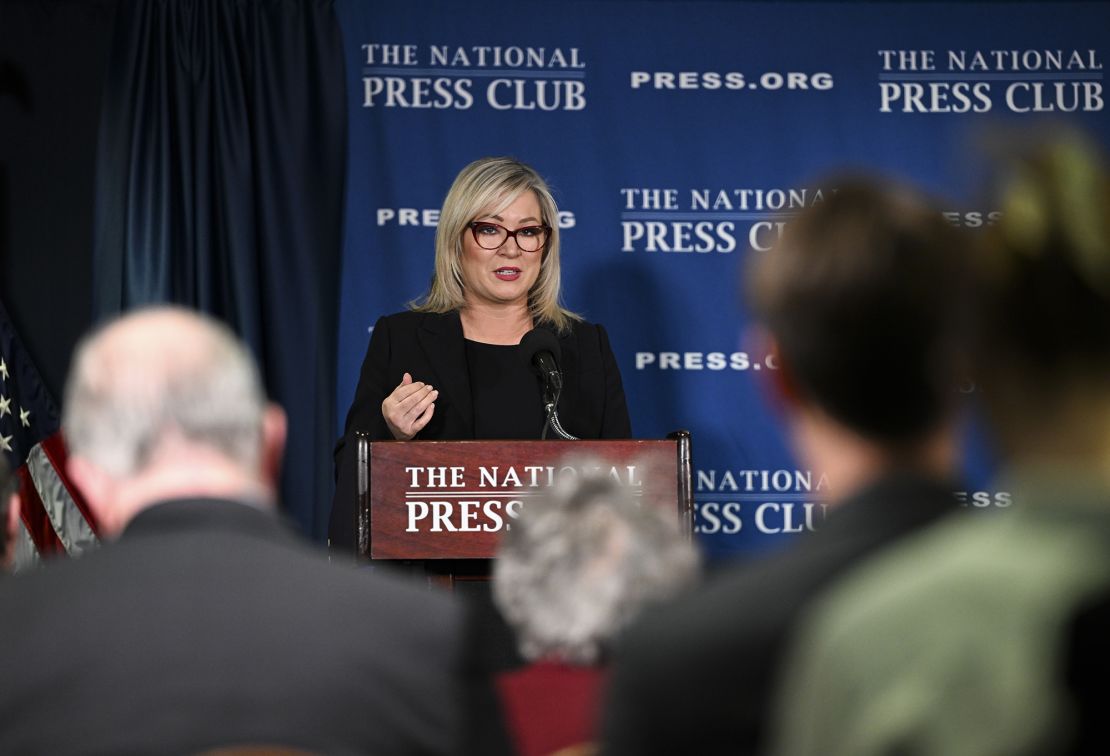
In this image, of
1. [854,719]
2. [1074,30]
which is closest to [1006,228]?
[854,719]

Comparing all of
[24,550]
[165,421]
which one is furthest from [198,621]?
[24,550]

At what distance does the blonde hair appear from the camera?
3984 mm

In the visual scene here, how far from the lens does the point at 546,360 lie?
355 cm

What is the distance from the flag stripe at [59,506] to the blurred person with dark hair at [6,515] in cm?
224

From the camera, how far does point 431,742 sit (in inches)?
51.9

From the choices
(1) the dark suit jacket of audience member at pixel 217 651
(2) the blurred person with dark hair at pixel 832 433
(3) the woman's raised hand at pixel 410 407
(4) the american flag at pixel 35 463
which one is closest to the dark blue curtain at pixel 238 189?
(4) the american flag at pixel 35 463

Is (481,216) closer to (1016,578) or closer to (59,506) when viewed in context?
(59,506)

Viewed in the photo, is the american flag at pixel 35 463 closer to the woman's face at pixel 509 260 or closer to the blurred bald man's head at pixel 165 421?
the woman's face at pixel 509 260

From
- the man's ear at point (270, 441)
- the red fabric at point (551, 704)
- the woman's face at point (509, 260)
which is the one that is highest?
the woman's face at point (509, 260)

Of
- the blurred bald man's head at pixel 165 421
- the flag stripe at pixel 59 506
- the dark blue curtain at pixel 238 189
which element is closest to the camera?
the blurred bald man's head at pixel 165 421

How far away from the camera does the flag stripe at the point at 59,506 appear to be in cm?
403

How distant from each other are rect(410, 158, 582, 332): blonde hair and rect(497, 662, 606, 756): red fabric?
2.52m

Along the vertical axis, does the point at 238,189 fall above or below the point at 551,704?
above

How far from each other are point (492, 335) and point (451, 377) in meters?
0.23
